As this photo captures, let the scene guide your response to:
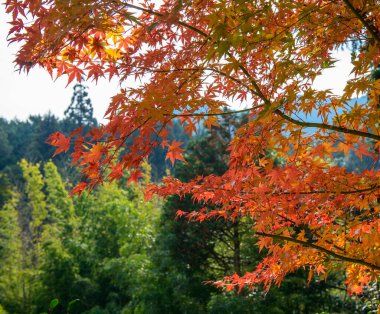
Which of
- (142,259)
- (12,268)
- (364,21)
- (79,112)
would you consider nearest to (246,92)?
(364,21)

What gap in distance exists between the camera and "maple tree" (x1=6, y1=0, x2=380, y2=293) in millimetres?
1888

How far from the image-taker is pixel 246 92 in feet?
9.20

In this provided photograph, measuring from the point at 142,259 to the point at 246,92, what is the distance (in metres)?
7.91

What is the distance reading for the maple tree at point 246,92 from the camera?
189 cm

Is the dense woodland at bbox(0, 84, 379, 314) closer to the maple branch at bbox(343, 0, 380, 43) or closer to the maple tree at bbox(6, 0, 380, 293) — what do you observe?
the maple tree at bbox(6, 0, 380, 293)

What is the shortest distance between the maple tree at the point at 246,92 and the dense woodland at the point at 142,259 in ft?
2.57

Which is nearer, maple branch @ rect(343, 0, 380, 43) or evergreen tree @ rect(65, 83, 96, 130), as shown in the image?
maple branch @ rect(343, 0, 380, 43)

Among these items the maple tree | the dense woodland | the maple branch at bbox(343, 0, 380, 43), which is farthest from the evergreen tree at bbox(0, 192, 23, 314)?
the maple branch at bbox(343, 0, 380, 43)

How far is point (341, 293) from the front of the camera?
894 cm

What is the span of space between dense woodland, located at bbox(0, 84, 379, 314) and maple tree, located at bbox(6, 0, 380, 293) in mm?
784

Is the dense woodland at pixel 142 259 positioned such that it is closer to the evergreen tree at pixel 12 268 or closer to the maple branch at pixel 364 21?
the evergreen tree at pixel 12 268

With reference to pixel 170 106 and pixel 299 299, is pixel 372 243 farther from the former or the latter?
pixel 299 299

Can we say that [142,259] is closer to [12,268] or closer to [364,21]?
[12,268]

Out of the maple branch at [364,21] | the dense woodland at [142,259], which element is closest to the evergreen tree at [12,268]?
the dense woodland at [142,259]
